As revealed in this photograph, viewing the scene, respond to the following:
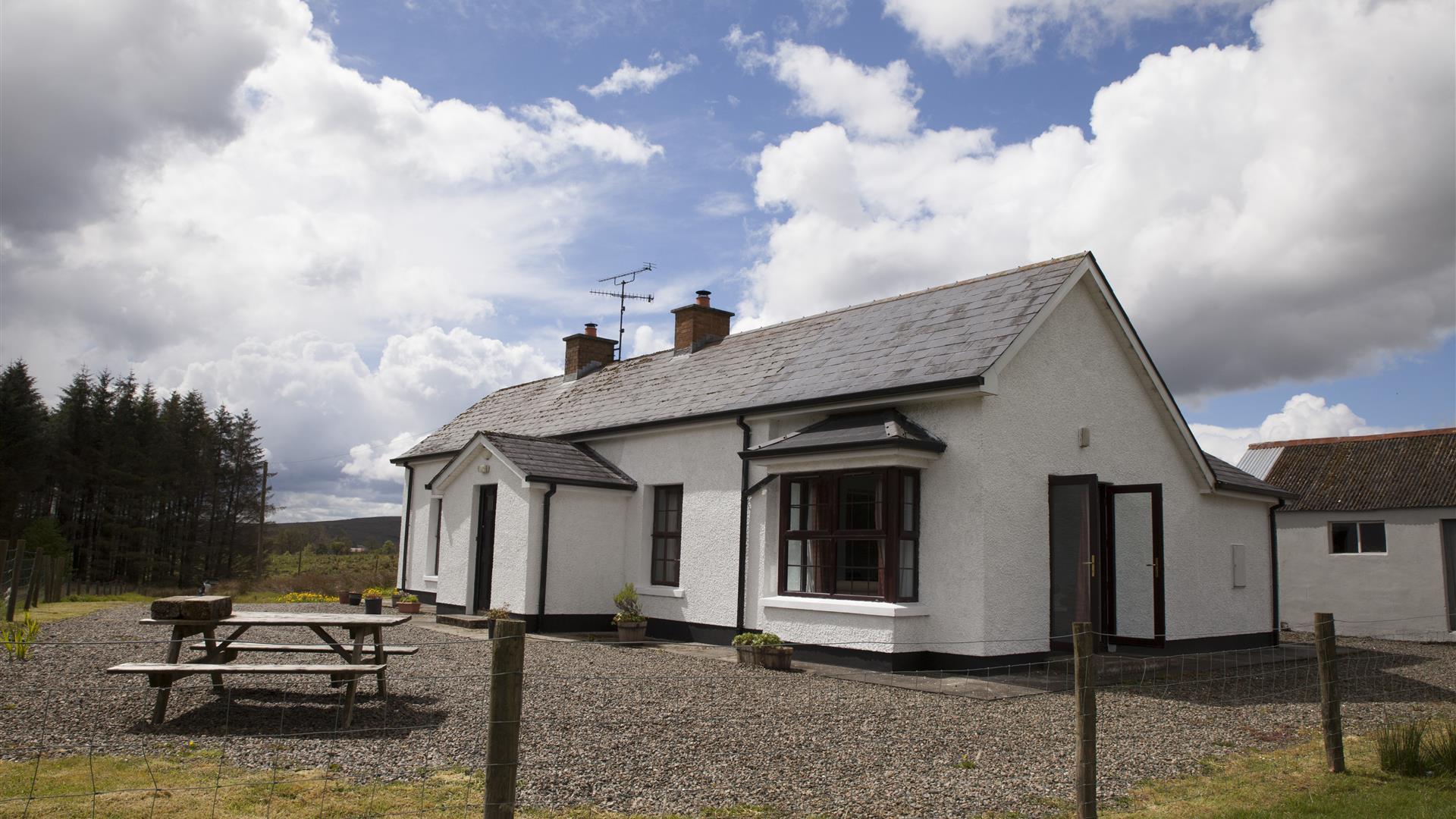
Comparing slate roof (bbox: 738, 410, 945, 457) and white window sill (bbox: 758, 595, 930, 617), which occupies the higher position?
slate roof (bbox: 738, 410, 945, 457)

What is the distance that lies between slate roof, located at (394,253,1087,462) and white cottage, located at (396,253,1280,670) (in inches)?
2.4

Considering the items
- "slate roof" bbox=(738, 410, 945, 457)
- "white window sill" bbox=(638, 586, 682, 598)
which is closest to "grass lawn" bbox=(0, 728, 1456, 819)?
"slate roof" bbox=(738, 410, 945, 457)

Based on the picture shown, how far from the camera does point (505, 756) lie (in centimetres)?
426

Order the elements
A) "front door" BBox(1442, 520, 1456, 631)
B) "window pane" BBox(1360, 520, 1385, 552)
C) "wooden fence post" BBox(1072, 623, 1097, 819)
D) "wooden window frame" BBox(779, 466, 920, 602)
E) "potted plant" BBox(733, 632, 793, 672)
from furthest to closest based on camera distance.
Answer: "window pane" BBox(1360, 520, 1385, 552), "front door" BBox(1442, 520, 1456, 631), "wooden window frame" BBox(779, 466, 920, 602), "potted plant" BBox(733, 632, 793, 672), "wooden fence post" BBox(1072, 623, 1097, 819)

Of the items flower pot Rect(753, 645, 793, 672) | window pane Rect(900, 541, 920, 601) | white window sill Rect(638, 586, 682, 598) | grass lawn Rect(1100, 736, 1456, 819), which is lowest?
grass lawn Rect(1100, 736, 1456, 819)

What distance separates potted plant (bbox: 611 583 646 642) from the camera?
50.7 ft

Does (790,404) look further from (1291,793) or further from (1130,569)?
(1291,793)

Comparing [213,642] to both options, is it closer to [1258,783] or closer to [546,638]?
[546,638]

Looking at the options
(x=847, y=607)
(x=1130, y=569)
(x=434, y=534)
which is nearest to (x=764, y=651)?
(x=847, y=607)

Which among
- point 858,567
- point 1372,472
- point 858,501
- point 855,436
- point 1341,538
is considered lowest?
point 858,567

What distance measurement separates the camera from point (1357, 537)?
70.0ft

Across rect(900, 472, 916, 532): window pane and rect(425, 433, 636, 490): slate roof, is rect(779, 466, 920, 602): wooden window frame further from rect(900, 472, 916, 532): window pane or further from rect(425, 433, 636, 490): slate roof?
rect(425, 433, 636, 490): slate roof

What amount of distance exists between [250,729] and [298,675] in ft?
9.05

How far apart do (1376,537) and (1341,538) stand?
2.31ft
